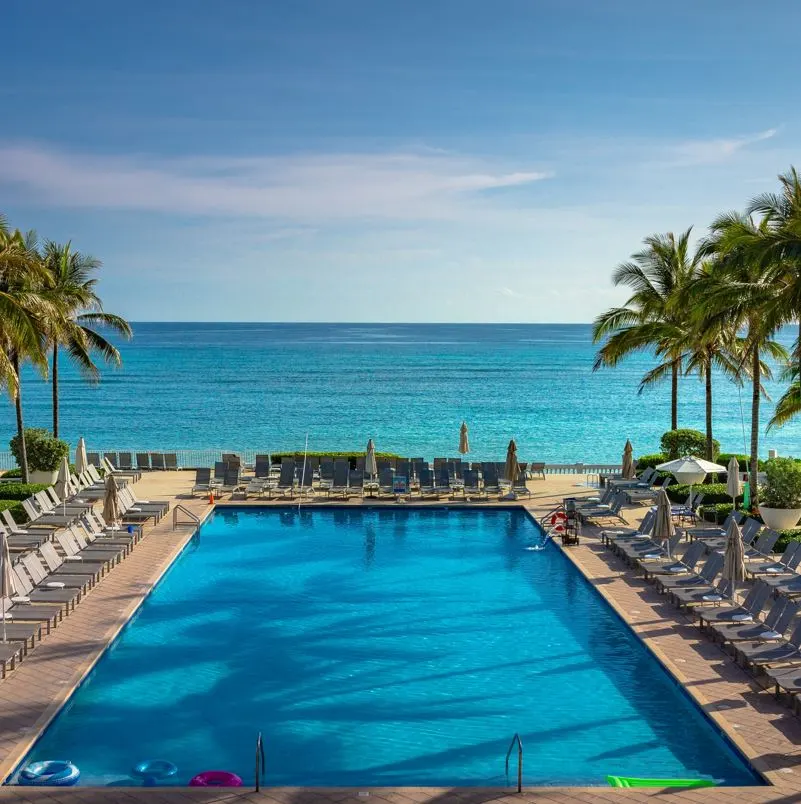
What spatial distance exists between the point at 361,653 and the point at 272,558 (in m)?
6.49

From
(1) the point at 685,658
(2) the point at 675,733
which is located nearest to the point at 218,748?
(2) the point at 675,733

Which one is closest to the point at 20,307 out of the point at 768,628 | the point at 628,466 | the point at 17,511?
the point at 17,511

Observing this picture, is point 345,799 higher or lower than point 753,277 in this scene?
lower

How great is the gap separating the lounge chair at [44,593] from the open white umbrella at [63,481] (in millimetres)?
7151

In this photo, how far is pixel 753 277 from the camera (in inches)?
906

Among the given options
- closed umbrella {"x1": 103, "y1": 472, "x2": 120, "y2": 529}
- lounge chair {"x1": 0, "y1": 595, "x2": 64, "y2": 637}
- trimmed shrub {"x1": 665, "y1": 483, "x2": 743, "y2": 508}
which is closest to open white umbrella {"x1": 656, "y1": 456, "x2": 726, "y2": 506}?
trimmed shrub {"x1": 665, "y1": 483, "x2": 743, "y2": 508}

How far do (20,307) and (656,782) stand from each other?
15.7 m

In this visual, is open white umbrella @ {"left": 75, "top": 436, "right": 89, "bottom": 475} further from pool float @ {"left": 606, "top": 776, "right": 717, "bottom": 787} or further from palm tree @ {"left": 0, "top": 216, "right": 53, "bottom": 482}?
pool float @ {"left": 606, "top": 776, "right": 717, "bottom": 787}

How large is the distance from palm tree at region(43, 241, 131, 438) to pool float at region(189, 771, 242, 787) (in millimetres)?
19831

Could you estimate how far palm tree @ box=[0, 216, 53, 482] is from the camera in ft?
66.7

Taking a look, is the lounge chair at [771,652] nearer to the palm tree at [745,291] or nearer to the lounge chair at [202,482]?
the palm tree at [745,291]

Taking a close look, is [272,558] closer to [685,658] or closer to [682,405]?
[685,658]

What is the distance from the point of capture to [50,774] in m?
10.0

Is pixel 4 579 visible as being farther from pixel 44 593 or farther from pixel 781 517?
pixel 781 517
